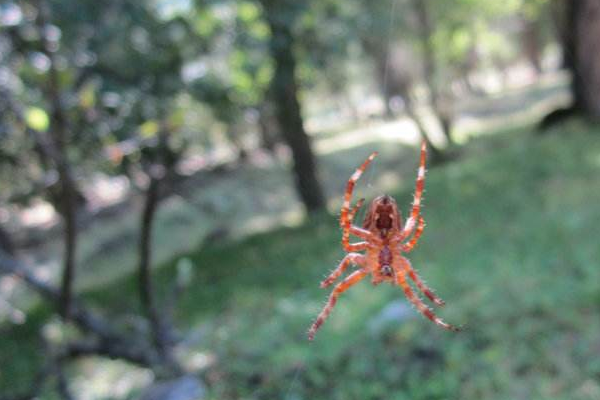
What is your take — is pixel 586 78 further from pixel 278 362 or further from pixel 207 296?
pixel 278 362

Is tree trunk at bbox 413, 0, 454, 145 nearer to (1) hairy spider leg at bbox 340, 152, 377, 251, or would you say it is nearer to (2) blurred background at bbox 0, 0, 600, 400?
(2) blurred background at bbox 0, 0, 600, 400

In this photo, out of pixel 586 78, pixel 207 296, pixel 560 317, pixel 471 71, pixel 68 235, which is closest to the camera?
pixel 68 235

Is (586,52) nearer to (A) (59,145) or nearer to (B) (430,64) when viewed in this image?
(B) (430,64)

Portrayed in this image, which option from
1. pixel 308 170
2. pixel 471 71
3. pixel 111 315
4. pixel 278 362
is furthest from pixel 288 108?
pixel 471 71

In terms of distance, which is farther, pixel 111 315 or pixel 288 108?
pixel 288 108

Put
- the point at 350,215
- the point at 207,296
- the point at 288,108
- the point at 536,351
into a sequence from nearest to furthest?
the point at 350,215 → the point at 536,351 → the point at 207,296 → the point at 288,108
